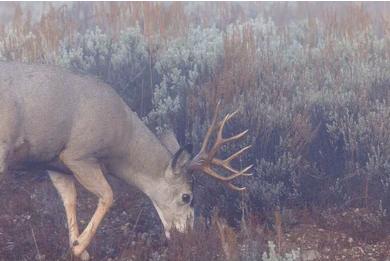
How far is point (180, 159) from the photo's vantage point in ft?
22.0

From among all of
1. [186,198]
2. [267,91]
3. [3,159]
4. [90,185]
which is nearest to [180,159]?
[186,198]

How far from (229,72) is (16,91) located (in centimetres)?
287

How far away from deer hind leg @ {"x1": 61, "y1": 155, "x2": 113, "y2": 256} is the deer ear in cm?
56

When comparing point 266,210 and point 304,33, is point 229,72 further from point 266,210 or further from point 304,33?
point 304,33

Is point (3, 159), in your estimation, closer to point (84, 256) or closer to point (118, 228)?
point (84, 256)

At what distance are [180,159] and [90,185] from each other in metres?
0.75

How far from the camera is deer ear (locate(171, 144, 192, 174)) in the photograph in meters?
6.59

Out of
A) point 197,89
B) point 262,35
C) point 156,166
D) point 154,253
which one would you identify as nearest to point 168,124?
point 197,89

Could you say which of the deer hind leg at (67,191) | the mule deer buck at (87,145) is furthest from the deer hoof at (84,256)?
the deer hind leg at (67,191)

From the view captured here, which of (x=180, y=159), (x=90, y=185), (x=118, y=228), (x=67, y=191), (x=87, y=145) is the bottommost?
(x=118, y=228)

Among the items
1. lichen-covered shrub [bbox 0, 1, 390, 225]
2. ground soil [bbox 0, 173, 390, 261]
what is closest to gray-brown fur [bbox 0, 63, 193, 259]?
ground soil [bbox 0, 173, 390, 261]

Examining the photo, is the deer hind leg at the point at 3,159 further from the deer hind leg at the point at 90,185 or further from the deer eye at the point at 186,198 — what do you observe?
the deer eye at the point at 186,198

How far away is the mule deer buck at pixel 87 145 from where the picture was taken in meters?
6.09

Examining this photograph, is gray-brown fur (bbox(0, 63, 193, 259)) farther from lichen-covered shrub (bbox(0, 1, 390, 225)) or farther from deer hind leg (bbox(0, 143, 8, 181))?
lichen-covered shrub (bbox(0, 1, 390, 225))
